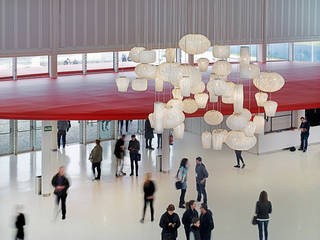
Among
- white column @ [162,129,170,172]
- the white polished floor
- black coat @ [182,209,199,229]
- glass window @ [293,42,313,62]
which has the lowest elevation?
the white polished floor

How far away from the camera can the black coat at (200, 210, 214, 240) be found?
557 inches

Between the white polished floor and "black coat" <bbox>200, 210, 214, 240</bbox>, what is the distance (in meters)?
1.45

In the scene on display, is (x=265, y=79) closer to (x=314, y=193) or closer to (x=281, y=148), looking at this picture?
(x=314, y=193)

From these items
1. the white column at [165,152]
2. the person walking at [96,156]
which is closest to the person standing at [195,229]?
the person walking at [96,156]

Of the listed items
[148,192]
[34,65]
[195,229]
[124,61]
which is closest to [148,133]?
[124,61]

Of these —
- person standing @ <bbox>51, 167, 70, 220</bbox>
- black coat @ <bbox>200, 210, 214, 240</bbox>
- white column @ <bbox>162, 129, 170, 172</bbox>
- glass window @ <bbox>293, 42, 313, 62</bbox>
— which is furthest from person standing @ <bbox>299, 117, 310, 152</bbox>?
glass window @ <bbox>293, 42, 313, 62</bbox>

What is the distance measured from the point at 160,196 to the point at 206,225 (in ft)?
15.7

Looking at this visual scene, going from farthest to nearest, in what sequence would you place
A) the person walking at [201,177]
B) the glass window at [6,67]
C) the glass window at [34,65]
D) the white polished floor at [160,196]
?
the glass window at [34,65], the glass window at [6,67], the person walking at [201,177], the white polished floor at [160,196]

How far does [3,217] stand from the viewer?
55.3 ft

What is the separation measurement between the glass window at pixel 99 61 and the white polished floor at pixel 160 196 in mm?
3104

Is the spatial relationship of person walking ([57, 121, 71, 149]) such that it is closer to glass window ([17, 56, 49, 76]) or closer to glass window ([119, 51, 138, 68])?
glass window ([17, 56, 49, 76])

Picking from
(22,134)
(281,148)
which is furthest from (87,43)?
(281,148)

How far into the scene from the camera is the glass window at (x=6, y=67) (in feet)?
74.7

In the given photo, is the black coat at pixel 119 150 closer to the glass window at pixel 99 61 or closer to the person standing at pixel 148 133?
the person standing at pixel 148 133
